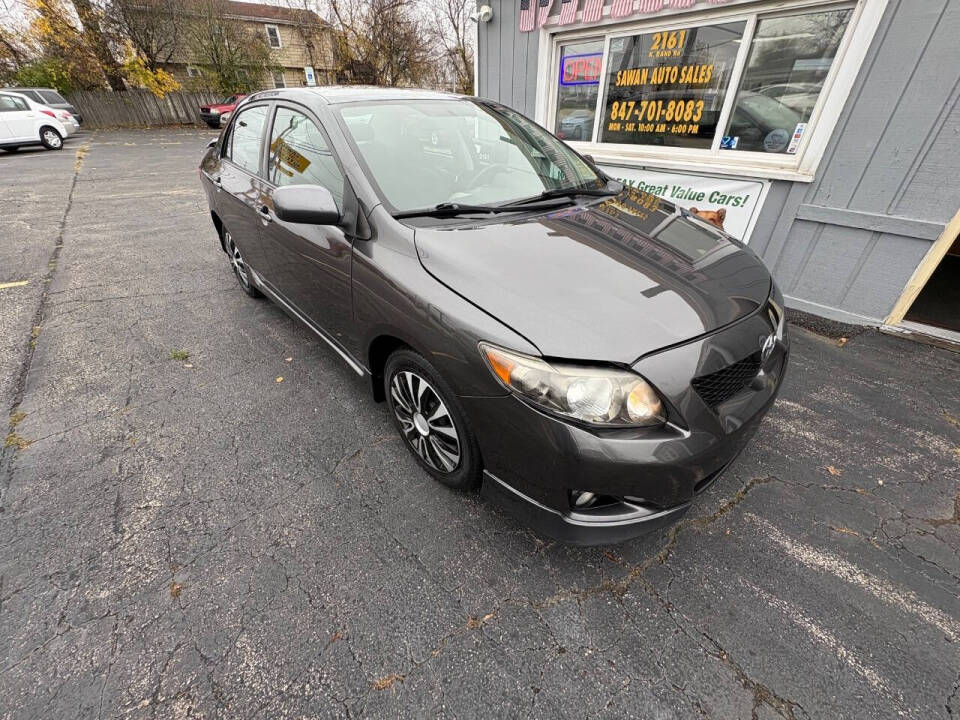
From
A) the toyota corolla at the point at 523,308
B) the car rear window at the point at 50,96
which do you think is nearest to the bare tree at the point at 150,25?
the car rear window at the point at 50,96

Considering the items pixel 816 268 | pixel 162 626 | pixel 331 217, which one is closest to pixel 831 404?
pixel 816 268

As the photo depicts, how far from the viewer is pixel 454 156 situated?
7.66 ft

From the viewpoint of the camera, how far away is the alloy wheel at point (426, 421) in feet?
6.13

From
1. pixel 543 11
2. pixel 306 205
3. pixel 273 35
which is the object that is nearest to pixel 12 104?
pixel 543 11

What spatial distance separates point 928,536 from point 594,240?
207 cm

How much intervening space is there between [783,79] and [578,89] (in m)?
2.21

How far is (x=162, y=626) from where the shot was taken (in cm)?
157

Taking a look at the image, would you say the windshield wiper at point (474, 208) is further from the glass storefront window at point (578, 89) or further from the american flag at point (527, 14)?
the american flag at point (527, 14)

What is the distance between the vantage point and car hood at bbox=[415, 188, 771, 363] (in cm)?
144

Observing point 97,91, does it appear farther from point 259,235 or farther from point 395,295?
point 395,295

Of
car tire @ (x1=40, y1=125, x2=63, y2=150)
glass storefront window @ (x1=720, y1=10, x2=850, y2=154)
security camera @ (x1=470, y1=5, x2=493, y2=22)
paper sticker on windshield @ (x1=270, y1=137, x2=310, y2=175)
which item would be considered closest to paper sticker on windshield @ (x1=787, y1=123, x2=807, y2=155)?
glass storefront window @ (x1=720, y1=10, x2=850, y2=154)

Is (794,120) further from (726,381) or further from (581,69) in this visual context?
Answer: (726,381)

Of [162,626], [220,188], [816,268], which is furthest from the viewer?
[816,268]

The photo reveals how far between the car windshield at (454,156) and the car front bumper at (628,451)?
3.89 ft
